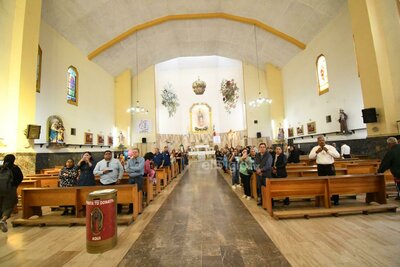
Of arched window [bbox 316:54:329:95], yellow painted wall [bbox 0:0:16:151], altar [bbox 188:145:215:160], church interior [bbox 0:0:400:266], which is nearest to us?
church interior [bbox 0:0:400:266]

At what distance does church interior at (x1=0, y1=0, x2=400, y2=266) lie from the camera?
275cm

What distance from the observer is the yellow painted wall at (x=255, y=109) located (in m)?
16.5

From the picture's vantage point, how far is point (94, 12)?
31.1 ft

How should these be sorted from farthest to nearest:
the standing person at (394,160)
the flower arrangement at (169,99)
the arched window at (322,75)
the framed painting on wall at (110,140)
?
the flower arrangement at (169,99), the framed painting on wall at (110,140), the arched window at (322,75), the standing person at (394,160)

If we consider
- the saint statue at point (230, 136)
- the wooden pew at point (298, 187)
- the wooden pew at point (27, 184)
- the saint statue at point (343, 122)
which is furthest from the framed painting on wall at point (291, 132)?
the wooden pew at point (27, 184)

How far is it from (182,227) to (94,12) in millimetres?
10262

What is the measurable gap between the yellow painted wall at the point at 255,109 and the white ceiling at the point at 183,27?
153cm

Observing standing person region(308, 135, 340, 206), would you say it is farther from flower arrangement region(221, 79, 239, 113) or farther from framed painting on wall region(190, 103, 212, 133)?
framed painting on wall region(190, 103, 212, 133)

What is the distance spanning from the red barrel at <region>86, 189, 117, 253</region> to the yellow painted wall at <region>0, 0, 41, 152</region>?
4998 millimetres

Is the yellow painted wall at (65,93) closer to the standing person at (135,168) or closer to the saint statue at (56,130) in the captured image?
the saint statue at (56,130)

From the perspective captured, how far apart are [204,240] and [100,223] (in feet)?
4.47

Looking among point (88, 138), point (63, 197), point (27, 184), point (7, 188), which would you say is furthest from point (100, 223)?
point (88, 138)

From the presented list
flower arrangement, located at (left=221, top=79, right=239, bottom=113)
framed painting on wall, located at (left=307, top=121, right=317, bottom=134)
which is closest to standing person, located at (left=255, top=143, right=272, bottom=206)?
framed painting on wall, located at (left=307, top=121, right=317, bottom=134)

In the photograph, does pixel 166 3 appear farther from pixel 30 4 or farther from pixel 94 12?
pixel 30 4
